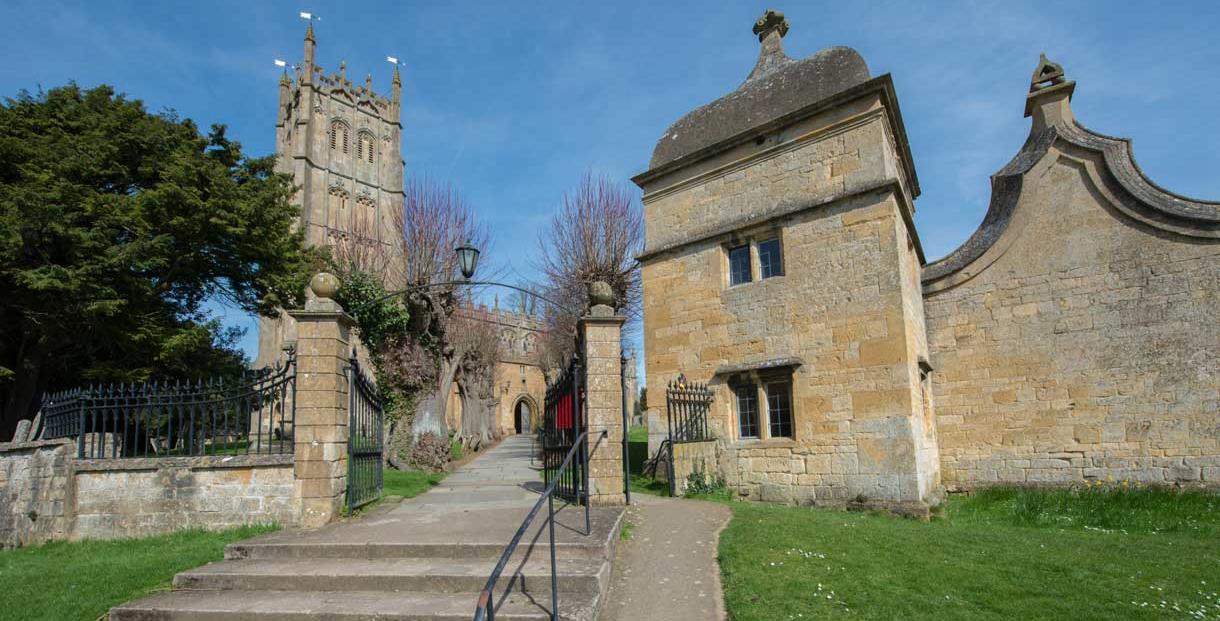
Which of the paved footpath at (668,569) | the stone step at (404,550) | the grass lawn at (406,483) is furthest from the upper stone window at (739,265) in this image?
the stone step at (404,550)

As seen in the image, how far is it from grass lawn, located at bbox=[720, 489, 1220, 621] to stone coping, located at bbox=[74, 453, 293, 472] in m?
5.33

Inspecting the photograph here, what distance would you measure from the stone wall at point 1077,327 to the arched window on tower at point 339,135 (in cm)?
4121

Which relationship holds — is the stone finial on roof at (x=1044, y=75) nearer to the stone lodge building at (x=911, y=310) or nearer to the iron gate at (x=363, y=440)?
the stone lodge building at (x=911, y=310)

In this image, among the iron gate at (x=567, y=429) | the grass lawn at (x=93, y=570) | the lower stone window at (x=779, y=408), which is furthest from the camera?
the lower stone window at (x=779, y=408)

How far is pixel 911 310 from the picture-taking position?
37.0 ft

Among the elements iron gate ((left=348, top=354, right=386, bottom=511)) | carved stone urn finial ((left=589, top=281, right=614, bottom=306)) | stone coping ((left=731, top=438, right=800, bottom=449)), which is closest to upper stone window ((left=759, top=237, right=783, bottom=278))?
stone coping ((left=731, top=438, right=800, bottom=449))

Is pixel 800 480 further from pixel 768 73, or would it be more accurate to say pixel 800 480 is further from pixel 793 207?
pixel 768 73

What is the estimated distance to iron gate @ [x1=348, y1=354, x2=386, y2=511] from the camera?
8000mm

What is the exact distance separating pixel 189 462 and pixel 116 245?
27.6ft

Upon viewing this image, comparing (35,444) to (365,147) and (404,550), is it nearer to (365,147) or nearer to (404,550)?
(404,550)

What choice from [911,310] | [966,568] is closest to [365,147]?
[911,310]

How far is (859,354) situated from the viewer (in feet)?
35.2

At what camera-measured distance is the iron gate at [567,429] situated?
7750mm

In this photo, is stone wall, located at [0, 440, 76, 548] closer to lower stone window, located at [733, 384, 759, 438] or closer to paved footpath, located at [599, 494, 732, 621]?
paved footpath, located at [599, 494, 732, 621]
